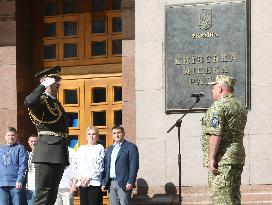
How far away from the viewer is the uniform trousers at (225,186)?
28.9ft

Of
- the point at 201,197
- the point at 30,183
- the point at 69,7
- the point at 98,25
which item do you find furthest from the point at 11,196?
the point at 69,7

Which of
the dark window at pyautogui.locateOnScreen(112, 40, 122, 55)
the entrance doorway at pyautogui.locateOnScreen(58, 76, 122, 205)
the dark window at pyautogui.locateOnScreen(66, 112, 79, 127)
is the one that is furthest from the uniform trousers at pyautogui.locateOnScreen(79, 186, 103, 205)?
the dark window at pyautogui.locateOnScreen(112, 40, 122, 55)

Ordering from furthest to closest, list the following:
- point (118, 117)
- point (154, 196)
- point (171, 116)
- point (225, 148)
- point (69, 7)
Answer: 1. point (69, 7)
2. point (118, 117)
3. point (171, 116)
4. point (154, 196)
5. point (225, 148)

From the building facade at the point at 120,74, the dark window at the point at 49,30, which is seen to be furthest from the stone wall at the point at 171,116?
the dark window at the point at 49,30

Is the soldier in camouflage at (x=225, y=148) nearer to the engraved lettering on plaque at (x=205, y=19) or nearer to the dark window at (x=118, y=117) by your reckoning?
the engraved lettering on plaque at (x=205, y=19)

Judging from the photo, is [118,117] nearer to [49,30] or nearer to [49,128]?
[49,30]

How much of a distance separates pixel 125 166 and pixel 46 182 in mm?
3380

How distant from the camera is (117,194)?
12.4 meters

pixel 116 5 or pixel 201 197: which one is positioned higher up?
pixel 116 5

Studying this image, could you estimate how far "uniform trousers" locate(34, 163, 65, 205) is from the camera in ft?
29.9

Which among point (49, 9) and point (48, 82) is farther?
point (49, 9)

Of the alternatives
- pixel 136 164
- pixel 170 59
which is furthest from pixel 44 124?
pixel 170 59

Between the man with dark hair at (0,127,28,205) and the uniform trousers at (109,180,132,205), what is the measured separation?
60.2 inches

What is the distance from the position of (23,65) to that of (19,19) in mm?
851
